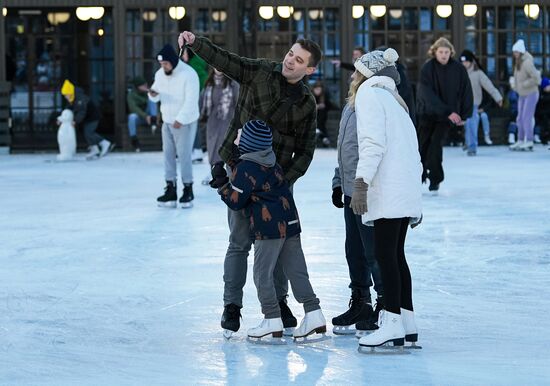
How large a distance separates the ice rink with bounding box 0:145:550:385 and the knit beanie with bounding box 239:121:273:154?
842 mm

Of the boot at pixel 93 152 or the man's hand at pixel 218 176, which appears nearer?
the man's hand at pixel 218 176

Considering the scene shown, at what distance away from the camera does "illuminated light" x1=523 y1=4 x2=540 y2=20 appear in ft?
85.3

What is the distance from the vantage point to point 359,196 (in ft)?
19.2

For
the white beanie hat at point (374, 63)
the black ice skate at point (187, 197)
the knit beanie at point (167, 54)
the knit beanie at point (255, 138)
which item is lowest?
the black ice skate at point (187, 197)

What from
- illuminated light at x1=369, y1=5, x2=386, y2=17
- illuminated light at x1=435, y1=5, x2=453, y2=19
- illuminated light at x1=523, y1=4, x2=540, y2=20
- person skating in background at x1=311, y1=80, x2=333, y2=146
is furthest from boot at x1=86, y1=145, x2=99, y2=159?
illuminated light at x1=523, y1=4, x2=540, y2=20

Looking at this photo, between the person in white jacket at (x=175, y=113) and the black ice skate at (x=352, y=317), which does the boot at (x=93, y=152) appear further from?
the black ice skate at (x=352, y=317)

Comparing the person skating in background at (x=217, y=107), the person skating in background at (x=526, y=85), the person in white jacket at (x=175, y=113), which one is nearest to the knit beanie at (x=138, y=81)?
the person skating in background at (x=526, y=85)

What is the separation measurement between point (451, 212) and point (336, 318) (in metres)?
5.80

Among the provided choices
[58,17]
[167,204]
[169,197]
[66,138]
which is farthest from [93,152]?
[169,197]

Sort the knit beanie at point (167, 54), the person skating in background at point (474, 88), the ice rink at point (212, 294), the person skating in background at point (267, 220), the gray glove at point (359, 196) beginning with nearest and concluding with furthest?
the ice rink at point (212, 294)
the gray glove at point (359, 196)
the person skating in background at point (267, 220)
the knit beanie at point (167, 54)
the person skating in background at point (474, 88)

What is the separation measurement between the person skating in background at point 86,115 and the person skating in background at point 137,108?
1617 millimetres

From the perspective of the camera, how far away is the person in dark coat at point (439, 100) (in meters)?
13.3

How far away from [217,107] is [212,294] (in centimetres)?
656

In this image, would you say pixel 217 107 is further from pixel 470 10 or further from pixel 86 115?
pixel 470 10
